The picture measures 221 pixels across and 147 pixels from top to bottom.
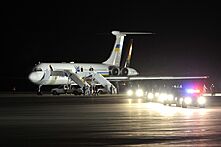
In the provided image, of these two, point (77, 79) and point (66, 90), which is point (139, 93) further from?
point (66, 90)

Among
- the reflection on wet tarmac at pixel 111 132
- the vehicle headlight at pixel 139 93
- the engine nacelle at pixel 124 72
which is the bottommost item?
the reflection on wet tarmac at pixel 111 132

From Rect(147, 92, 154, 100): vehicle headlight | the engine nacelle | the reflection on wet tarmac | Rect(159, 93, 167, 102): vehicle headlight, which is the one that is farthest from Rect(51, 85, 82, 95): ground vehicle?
the reflection on wet tarmac

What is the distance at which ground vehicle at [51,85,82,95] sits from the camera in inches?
2971

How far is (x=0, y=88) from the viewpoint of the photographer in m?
117

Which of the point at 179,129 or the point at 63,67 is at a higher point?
the point at 63,67

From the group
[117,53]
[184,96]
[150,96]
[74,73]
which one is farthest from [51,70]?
[184,96]

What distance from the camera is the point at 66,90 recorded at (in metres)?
77.1

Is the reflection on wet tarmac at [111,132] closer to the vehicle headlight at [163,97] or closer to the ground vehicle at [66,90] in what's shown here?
the vehicle headlight at [163,97]

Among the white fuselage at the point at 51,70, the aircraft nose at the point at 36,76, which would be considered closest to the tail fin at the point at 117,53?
the white fuselage at the point at 51,70

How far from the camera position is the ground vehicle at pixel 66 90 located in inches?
2971

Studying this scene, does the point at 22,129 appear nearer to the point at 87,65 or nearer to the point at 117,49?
the point at 87,65

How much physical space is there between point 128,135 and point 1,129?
5.57 meters

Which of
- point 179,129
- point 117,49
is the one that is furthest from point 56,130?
point 117,49

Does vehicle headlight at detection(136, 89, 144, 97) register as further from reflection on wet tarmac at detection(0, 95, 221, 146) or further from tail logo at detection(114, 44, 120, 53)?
reflection on wet tarmac at detection(0, 95, 221, 146)
